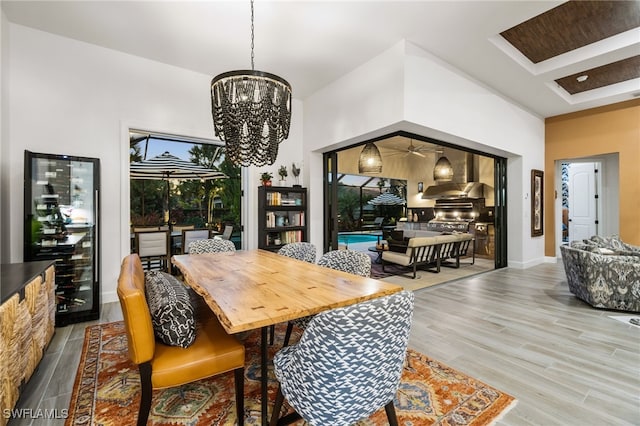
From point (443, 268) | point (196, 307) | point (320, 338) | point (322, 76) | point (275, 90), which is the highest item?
point (322, 76)

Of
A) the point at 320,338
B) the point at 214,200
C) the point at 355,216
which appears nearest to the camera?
the point at 320,338

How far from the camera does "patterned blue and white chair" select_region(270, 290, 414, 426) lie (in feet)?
3.64

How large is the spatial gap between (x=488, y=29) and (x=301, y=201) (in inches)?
139

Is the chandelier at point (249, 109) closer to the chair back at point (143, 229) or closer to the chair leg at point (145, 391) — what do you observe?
the chair leg at point (145, 391)

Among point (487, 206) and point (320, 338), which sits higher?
point (487, 206)

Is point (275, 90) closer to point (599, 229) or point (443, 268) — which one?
point (443, 268)

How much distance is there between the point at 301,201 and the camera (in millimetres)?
5215

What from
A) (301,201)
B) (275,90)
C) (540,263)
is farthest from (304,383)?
(540,263)

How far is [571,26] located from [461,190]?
17.4 feet

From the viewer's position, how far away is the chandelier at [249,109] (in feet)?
7.15

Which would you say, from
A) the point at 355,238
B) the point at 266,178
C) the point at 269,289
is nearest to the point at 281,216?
the point at 266,178

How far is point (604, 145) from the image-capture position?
5969 millimetres

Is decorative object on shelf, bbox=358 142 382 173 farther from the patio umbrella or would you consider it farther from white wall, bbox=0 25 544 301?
the patio umbrella

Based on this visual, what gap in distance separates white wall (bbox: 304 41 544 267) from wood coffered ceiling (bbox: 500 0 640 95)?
0.83 m
